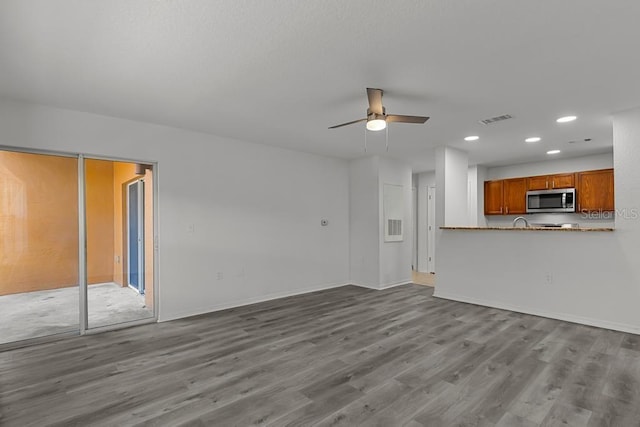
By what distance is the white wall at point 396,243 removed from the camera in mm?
6266

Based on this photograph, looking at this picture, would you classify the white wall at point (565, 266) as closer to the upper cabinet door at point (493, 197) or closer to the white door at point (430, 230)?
the upper cabinet door at point (493, 197)

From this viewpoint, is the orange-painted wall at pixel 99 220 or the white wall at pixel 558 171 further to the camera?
the white wall at pixel 558 171

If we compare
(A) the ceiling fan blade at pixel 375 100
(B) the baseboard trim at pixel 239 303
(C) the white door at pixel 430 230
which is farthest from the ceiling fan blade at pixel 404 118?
(C) the white door at pixel 430 230

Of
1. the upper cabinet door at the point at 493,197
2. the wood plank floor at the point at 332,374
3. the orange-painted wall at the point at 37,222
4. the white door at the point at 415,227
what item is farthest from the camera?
the white door at the point at 415,227

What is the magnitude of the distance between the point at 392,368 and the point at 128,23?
10.6 ft

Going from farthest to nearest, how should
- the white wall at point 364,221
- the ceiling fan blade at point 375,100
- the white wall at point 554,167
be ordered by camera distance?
the white wall at point 364,221 < the white wall at point 554,167 < the ceiling fan blade at point 375,100

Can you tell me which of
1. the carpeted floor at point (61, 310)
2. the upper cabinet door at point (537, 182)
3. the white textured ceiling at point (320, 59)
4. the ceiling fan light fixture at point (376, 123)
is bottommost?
the carpeted floor at point (61, 310)

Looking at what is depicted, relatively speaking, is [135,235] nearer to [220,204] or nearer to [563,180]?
[220,204]

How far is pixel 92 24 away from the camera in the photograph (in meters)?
2.15

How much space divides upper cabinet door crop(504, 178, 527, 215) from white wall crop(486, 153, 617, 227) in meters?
0.22

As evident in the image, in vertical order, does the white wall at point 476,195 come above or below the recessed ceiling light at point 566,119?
below

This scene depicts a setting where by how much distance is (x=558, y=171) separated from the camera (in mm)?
6484

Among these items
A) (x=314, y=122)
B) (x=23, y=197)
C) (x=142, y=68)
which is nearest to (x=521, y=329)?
(x=314, y=122)

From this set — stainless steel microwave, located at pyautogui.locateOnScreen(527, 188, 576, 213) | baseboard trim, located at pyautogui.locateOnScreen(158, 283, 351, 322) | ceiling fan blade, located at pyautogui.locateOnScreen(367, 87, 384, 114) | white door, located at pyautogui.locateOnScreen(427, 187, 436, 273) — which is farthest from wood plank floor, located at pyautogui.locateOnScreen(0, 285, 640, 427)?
white door, located at pyautogui.locateOnScreen(427, 187, 436, 273)
